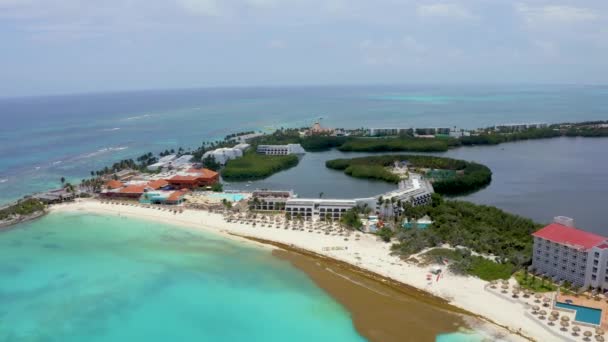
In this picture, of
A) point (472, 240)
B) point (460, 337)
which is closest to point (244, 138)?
point (472, 240)

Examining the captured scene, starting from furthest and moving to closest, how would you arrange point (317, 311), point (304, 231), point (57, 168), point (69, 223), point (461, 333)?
point (57, 168) → point (69, 223) → point (304, 231) → point (317, 311) → point (461, 333)

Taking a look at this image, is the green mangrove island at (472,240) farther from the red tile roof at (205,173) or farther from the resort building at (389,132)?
the resort building at (389,132)

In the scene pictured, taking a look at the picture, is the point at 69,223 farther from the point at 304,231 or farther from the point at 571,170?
the point at 571,170

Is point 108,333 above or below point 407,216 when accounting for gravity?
below

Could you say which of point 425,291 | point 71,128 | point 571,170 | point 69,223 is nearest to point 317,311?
point 425,291

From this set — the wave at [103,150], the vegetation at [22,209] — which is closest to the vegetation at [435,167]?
the vegetation at [22,209]

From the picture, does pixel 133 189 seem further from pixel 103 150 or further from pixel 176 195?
pixel 103 150
